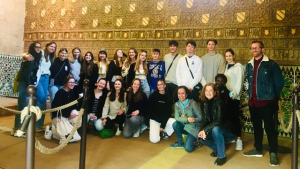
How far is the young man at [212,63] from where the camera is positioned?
18.9ft

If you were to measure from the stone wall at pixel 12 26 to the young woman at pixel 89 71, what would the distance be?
4473 millimetres

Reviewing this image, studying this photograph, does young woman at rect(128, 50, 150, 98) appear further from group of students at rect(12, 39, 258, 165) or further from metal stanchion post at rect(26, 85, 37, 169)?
metal stanchion post at rect(26, 85, 37, 169)

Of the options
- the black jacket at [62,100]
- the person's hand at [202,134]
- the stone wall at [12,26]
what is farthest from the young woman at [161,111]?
the stone wall at [12,26]

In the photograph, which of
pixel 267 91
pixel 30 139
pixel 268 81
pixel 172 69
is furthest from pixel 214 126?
pixel 30 139

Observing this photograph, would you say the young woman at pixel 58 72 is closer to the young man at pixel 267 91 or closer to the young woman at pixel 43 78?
the young woman at pixel 43 78

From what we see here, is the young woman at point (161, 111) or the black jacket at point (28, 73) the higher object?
the black jacket at point (28, 73)

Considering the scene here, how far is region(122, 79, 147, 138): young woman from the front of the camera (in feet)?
18.4

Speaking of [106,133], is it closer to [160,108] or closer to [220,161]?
[160,108]

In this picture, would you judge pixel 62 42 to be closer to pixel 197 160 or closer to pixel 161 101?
pixel 161 101

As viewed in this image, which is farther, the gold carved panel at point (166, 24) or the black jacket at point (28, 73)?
the gold carved panel at point (166, 24)

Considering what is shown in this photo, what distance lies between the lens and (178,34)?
769cm

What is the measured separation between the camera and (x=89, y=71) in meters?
6.29

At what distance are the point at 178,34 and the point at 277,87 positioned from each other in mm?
3972

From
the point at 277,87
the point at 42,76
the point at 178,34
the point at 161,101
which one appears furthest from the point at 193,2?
the point at 42,76
